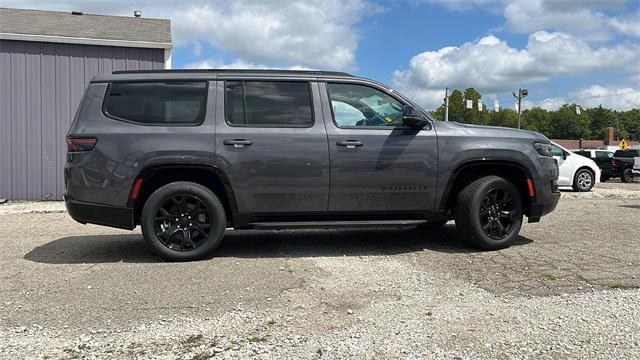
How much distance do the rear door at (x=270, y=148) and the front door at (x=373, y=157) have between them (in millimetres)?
159

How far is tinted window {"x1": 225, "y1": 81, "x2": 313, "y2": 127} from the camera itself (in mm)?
5453

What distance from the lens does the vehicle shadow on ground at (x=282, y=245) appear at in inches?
225

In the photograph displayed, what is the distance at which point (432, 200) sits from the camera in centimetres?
563

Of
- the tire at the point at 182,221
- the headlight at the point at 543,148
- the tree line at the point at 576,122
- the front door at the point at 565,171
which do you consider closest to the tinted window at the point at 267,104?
the tire at the point at 182,221

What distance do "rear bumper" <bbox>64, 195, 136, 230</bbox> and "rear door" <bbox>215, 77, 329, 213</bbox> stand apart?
1.07m

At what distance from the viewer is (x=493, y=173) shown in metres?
5.90

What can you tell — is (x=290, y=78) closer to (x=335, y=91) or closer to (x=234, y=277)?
(x=335, y=91)

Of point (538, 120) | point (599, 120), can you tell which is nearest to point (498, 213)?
point (538, 120)

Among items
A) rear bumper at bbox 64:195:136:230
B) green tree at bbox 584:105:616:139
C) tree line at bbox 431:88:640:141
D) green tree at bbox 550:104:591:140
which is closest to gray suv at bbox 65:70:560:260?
rear bumper at bbox 64:195:136:230

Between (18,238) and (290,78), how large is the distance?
14.2 ft

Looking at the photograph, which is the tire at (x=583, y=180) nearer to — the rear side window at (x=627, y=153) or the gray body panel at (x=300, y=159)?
the rear side window at (x=627, y=153)

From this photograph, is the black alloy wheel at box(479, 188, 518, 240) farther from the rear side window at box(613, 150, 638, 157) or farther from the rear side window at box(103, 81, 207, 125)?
the rear side window at box(613, 150, 638, 157)

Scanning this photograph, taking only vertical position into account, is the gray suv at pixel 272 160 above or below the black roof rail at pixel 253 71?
below

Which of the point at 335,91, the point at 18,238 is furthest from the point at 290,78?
the point at 18,238
